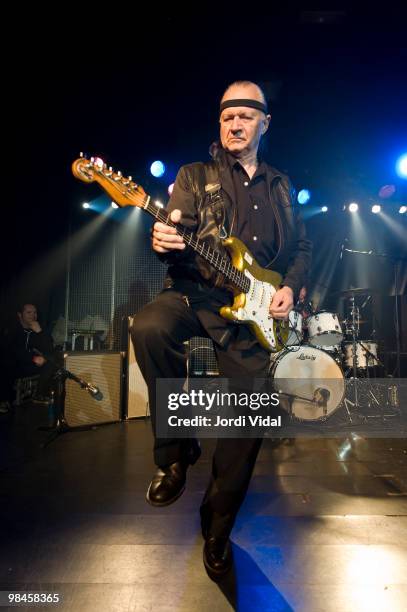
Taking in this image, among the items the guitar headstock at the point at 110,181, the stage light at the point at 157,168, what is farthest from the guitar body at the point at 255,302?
the stage light at the point at 157,168

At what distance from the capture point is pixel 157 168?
7.59 meters

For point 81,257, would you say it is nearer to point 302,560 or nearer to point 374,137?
point 374,137

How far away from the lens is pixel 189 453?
1.91 m

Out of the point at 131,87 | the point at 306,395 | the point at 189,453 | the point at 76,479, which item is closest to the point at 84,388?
the point at 76,479

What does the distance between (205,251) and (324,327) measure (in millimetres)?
4415

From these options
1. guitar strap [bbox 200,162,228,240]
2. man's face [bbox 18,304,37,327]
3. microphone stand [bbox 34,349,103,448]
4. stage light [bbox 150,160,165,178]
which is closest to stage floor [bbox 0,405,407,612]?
microphone stand [bbox 34,349,103,448]

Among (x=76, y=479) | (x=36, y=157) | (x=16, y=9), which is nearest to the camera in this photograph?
(x=76, y=479)

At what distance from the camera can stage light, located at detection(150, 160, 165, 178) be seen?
24.7ft

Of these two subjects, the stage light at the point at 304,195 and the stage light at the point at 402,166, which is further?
the stage light at the point at 304,195

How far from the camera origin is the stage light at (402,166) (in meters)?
7.32

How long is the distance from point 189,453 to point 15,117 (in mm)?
6078

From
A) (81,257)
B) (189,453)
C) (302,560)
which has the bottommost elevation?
(302,560)

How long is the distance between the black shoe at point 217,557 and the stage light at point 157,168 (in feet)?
23.5

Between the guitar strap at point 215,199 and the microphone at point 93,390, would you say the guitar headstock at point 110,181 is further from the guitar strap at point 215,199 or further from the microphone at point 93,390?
the microphone at point 93,390
